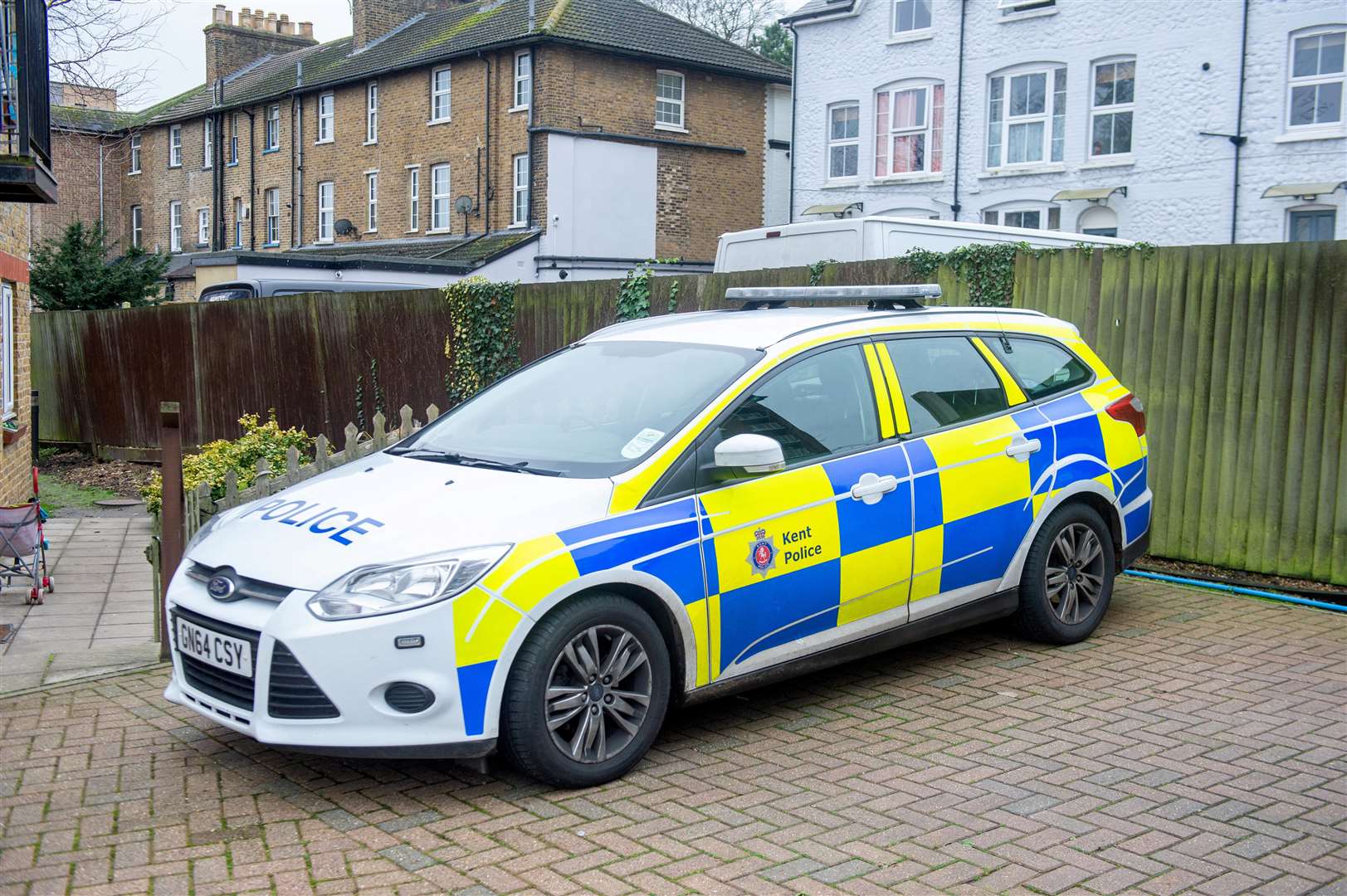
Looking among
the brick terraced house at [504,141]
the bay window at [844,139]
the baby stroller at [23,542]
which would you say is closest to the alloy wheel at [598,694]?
the baby stroller at [23,542]

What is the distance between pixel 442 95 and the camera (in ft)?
111

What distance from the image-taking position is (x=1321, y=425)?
790 centimetres

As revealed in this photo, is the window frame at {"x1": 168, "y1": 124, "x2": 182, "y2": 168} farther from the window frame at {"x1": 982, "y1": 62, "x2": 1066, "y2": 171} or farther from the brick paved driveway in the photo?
the brick paved driveway

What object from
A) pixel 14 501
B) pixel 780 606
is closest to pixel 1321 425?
pixel 780 606

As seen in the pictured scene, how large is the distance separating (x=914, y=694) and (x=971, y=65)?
24.0 m

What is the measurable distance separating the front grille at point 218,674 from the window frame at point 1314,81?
22.6m

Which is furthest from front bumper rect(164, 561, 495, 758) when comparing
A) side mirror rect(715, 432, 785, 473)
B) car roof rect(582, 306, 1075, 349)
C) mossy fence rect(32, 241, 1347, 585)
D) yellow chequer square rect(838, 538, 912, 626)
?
mossy fence rect(32, 241, 1347, 585)

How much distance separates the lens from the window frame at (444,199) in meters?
33.9

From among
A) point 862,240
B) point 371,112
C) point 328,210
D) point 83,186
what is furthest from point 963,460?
point 83,186

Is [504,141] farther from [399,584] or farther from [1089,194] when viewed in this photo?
[399,584]

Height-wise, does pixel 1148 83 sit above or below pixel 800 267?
above

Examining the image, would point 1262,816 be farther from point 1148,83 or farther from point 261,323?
point 1148,83

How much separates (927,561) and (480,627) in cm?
232

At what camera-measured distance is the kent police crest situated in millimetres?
5242
